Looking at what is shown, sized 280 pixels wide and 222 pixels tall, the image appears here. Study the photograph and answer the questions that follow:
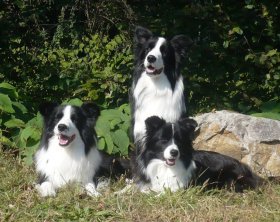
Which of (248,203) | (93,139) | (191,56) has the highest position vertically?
(191,56)

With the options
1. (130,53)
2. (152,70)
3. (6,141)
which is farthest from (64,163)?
(130,53)

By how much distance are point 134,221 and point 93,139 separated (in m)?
1.39

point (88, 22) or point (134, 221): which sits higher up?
point (88, 22)

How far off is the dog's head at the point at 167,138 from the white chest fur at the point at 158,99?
0.65 metres

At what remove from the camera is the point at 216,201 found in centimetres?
584

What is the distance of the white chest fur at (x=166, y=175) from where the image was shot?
6.22 metres

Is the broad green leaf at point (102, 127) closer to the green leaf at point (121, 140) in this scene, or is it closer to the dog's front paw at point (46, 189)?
the green leaf at point (121, 140)

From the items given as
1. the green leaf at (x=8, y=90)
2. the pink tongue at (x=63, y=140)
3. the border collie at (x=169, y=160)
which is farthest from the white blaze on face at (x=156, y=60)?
the green leaf at (x=8, y=90)

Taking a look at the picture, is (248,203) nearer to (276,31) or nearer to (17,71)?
(276,31)

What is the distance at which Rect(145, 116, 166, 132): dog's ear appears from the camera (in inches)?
243

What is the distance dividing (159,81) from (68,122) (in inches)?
51.1

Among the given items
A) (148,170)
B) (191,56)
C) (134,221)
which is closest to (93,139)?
(148,170)

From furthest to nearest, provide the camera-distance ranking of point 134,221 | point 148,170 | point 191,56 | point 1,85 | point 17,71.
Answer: point 17,71 → point 191,56 → point 1,85 → point 148,170 → point 134,221

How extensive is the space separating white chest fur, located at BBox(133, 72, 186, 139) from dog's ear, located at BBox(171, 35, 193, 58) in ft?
1.08
